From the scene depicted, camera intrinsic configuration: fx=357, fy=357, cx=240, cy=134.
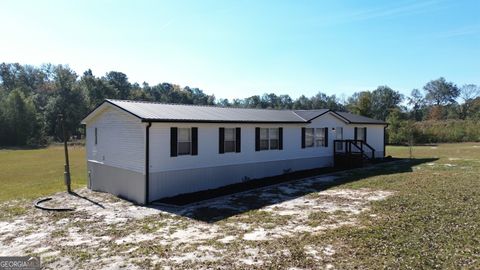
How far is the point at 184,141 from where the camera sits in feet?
43.8

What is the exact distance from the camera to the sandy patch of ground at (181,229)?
22.4 ft

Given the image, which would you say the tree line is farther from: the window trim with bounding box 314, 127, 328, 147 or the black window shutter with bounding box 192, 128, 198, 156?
the black window shutter with bounding box 192, 128, 198, 156

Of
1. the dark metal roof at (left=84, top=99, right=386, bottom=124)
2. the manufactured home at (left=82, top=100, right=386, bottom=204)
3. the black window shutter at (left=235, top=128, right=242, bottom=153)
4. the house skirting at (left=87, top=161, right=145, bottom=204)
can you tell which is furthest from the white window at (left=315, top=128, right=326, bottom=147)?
the house skirting at (left=87, top=161, right=145, bottom=204)

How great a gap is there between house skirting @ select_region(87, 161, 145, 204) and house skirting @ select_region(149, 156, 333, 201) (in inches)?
20.5

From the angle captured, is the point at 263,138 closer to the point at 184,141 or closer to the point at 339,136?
the point at 184,141

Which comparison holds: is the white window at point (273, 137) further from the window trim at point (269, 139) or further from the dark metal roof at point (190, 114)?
the dark metal roof at point (190, 114)

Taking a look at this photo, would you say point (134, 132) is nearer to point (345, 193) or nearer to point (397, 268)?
point (345, 193)

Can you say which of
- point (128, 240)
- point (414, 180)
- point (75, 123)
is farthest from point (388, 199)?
point (75, 123)

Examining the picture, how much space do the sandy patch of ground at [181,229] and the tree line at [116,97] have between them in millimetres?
27795

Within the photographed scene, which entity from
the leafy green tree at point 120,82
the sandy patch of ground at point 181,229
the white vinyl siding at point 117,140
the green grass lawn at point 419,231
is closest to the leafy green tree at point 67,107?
the leafy green tree at point 120,82

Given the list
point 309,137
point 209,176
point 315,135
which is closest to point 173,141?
point 209,176

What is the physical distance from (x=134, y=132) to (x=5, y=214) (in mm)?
4635

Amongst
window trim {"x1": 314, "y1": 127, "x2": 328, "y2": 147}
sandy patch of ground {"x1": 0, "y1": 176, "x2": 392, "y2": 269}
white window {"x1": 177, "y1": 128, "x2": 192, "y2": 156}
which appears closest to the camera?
sandy patch of ground {"x1": 0, "y1": 176, "x2": 392, "y2": 269}

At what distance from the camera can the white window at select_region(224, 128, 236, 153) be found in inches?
587
